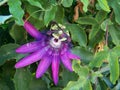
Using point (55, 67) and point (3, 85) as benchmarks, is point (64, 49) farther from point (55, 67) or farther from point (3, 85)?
point (3, 85)

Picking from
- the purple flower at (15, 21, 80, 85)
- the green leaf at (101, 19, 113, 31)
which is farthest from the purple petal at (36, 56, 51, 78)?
the green leaf at (101, 19, 113, 31)

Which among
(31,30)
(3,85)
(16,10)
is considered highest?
(16,10)

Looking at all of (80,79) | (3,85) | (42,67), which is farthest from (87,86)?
(3,85)

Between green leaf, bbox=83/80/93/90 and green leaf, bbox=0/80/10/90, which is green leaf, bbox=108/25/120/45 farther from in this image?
green leaf, bbox=0/80/10/90

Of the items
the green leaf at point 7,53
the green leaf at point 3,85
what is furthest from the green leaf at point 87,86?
the green leaf at point 3,85

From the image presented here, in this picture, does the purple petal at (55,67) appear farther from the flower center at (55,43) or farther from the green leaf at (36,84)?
the green leaf at (36,84)

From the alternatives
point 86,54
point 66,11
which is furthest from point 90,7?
point 86,54
